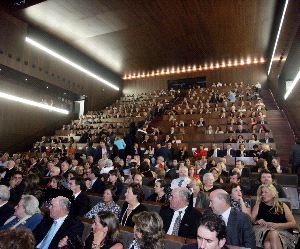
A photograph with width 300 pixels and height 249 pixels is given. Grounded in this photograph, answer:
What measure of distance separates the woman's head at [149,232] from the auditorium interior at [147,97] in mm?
2981

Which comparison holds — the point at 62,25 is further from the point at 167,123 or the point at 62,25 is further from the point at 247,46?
the point at 247,46

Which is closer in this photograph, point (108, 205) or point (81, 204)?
point (108, 205)

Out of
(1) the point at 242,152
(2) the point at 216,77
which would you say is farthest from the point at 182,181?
(2) the point at 216,77

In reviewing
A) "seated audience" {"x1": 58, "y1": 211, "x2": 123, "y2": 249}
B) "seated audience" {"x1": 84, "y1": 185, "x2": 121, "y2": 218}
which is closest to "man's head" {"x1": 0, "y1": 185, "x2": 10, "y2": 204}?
"seated audience" {"x1": 84, "y1": 185, "x2": 121, "y2": 218}

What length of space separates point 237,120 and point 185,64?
24.1 feet

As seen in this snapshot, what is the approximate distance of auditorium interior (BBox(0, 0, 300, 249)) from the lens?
7777mm

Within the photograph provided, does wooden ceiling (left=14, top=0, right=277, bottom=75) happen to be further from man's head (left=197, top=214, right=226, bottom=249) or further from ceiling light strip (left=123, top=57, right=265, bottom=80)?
man's head (left=197, top=214, right=226, bottom=249)

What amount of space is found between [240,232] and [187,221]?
19.9 inches

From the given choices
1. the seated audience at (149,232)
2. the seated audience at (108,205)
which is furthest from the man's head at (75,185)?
the seated audience at (149,232)

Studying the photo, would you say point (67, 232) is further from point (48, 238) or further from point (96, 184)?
point (96, 184)

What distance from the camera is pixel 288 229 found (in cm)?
272

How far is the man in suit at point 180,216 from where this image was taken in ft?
8.53

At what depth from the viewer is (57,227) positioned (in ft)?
8.68

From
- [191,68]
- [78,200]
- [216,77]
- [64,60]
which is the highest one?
[191,68]
